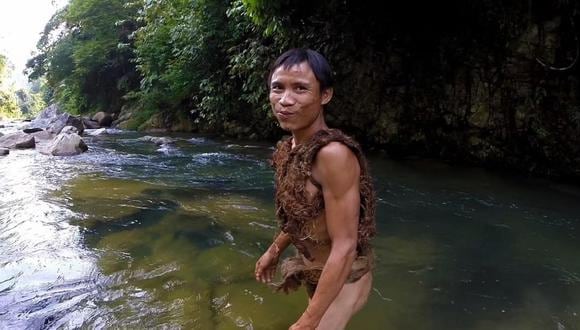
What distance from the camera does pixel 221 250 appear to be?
13.2 ft

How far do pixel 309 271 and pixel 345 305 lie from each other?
0.20 meters

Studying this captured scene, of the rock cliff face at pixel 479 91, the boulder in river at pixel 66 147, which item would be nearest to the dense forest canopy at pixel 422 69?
the rock cliff face at pixel 479 91

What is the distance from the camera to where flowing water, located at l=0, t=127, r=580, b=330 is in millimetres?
2834

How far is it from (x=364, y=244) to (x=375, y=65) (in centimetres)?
765

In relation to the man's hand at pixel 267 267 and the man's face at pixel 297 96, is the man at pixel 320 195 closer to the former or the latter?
the man's face at pixel 297 96

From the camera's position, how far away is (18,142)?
40.1ft

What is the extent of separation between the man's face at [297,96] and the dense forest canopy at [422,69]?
18.8 ft

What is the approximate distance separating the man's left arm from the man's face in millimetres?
165

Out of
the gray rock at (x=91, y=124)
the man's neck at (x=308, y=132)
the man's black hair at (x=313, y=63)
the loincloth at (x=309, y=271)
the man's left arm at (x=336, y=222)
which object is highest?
the man's black hair at (x=313, y=63)

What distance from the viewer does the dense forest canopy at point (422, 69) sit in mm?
6586

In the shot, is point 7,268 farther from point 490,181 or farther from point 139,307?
point 490,181

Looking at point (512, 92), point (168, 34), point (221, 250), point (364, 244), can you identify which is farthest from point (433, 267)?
point (168, 34)

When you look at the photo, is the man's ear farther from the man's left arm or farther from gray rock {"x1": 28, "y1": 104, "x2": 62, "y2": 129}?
gray rock {"x1": 28, "y1": 104, "x2": 62, "y2": 129}

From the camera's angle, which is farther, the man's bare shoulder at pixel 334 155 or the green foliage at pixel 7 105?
the green foliage at pixel 7 105
